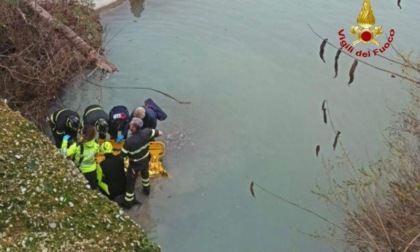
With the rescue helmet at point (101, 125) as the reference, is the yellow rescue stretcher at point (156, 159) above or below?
below

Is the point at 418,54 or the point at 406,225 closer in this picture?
the point at 406,225

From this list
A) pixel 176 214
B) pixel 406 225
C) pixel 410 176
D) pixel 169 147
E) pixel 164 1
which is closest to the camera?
pixel 406 225

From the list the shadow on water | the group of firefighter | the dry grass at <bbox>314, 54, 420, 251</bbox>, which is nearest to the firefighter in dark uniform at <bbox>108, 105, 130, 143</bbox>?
the group of firefighter

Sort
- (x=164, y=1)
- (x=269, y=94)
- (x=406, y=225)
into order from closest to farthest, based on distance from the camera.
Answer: (x=406, y=225), (x=269, y=94), (x=164, y=1)

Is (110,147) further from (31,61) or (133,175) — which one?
(31,61)

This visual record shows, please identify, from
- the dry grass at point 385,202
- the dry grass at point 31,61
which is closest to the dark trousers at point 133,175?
the dry grass at point 385,202

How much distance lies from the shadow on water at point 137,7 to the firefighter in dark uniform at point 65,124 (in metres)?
7.00

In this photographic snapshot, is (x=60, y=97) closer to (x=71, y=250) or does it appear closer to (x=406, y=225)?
(x=71, y=250)

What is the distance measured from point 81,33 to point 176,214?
19.7ft

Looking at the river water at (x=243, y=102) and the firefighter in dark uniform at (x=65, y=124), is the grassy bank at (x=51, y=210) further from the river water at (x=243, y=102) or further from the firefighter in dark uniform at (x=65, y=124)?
the river water at (x=243, y=102)

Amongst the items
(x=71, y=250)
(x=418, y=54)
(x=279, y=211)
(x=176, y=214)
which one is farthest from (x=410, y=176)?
(x=418, y=54)

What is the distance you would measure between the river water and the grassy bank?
1.71m

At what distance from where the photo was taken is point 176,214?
23.7 ft

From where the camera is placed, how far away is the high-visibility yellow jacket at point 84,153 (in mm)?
6301
